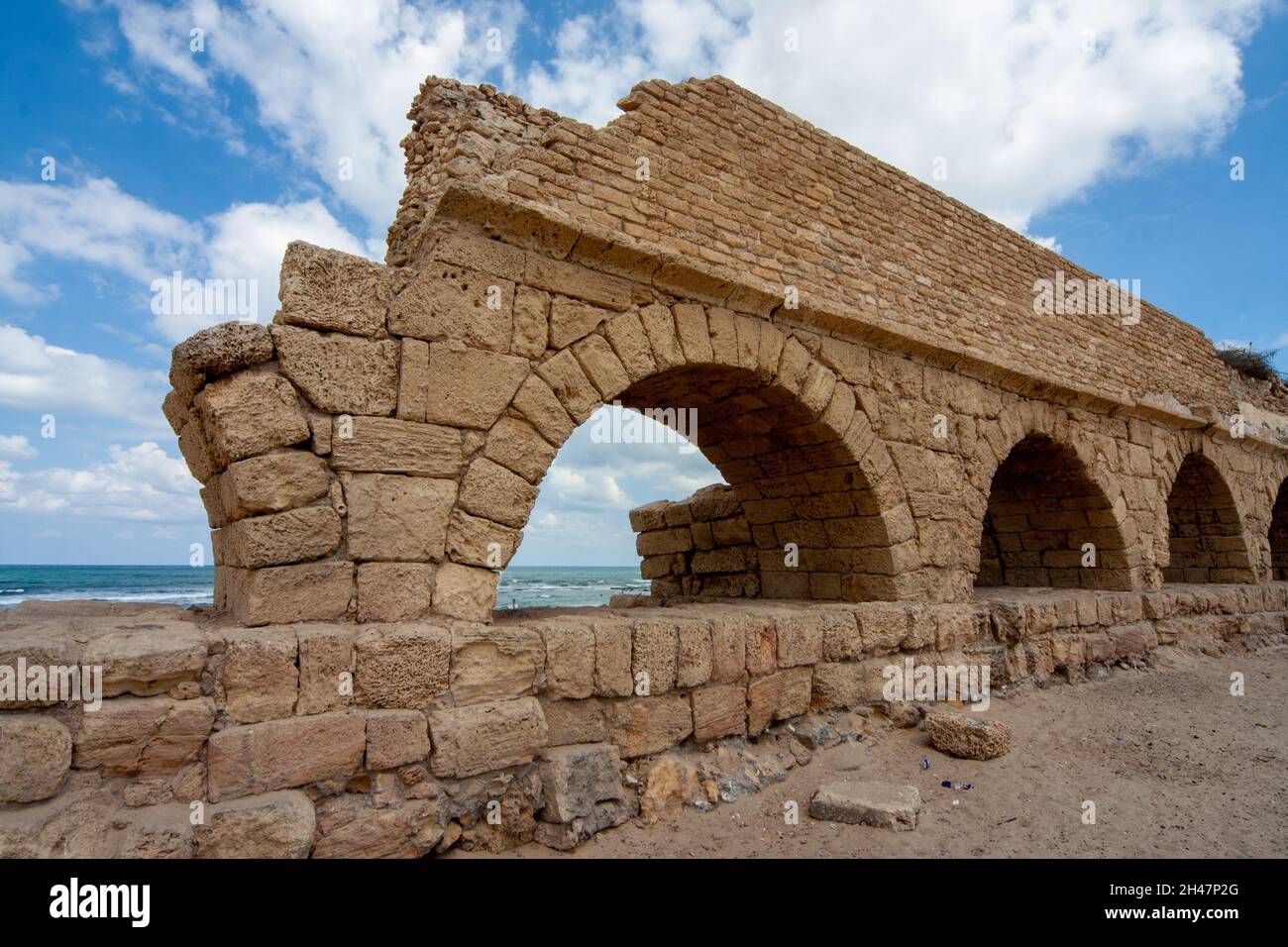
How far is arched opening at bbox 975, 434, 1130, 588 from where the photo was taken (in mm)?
7316

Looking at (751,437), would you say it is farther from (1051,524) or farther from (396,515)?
(1051,524)

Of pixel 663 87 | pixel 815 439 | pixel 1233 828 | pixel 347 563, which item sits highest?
pixel 663 87

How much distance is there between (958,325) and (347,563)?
523cm

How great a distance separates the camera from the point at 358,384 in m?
3.27

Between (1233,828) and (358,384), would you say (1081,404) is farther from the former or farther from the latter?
(358,384)

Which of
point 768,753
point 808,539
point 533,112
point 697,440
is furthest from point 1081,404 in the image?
point 533,112

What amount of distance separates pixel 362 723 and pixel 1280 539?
14.7 meters

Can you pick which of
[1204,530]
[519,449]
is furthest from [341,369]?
[1204,530]

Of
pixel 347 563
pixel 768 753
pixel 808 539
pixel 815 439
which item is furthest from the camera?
pixel 808 539

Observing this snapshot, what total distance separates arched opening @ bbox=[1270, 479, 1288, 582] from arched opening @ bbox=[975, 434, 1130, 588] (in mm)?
6756

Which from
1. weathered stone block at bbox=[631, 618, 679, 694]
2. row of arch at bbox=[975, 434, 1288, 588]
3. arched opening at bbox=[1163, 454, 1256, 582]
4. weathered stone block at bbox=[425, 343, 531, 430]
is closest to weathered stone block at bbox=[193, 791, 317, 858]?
weathered stone block at bbox=[631, 618, 679, 694]

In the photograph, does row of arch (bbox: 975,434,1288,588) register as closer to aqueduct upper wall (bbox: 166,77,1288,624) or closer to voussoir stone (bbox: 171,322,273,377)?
aqueduct upper wall (bbox: 166,77,1288,624)

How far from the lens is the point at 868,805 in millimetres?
3480

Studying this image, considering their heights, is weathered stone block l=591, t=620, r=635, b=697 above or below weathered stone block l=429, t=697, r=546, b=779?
above
